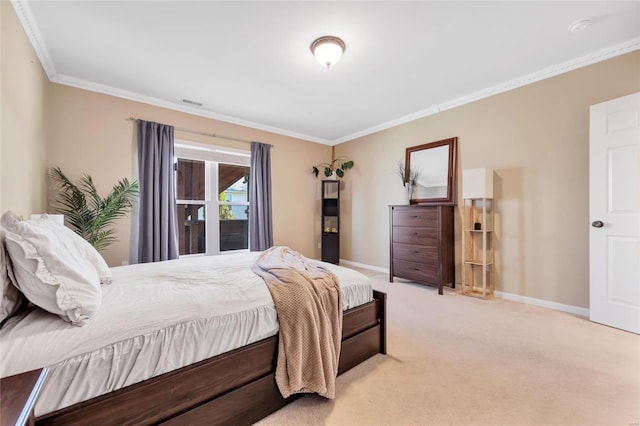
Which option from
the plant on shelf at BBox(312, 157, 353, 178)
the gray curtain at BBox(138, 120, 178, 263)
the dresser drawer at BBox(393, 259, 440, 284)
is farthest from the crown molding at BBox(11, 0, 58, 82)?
the dresser drawer at BBox(393, 259, 440, 284)

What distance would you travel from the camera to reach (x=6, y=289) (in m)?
1.05

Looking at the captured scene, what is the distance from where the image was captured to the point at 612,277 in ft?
7.80

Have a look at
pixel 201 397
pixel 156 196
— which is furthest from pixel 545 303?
pixel 156 196

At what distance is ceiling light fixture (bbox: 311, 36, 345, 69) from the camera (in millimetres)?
2262

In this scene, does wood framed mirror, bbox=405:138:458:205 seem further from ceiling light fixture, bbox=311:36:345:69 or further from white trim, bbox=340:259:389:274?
ceiling light fixture, bbox=311:36:345:69

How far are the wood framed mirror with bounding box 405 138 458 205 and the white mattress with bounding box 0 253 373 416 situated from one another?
307cm

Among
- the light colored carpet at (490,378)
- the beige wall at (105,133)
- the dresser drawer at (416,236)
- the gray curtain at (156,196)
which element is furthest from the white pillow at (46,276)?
the dresser drawer at (416,236)

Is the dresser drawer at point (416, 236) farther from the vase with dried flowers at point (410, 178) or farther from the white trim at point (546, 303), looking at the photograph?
the white trim at point (546, 303)

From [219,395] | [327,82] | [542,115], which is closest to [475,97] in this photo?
[542,115]

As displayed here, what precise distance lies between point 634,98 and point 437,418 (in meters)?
3.06

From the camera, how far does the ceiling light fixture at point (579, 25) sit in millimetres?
2119

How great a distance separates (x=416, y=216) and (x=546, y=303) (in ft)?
5.55

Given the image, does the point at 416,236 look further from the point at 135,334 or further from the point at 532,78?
the point at 135,334

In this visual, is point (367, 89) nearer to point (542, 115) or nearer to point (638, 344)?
point (542, 115)
